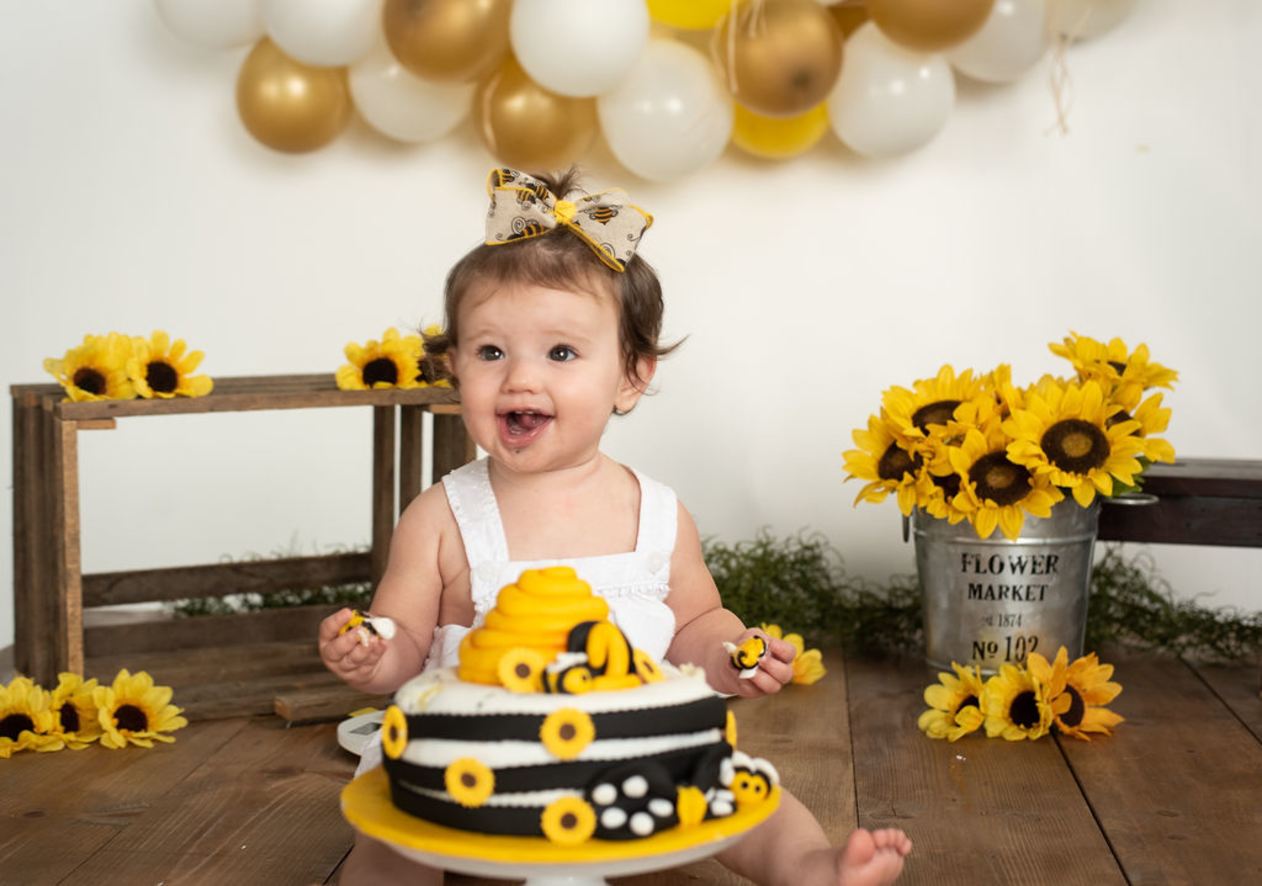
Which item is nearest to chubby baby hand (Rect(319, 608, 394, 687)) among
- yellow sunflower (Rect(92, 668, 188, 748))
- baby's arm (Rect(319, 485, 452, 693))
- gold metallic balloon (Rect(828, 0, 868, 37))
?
baby's arm (Rect(319, 485, 452, 693))

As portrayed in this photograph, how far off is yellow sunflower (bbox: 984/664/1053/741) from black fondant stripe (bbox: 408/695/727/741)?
0.93 m

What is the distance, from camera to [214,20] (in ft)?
8.58

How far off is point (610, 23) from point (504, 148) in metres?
0.32

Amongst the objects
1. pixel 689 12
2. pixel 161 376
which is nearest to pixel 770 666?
pixel 161 376

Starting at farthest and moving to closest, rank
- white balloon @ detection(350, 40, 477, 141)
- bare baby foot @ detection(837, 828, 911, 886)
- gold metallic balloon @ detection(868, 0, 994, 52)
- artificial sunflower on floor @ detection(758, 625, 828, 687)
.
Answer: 1. white balloon @ detection(350, 40, 477, 141)
2. gold metallic balloon @ detection(868, 0, 994, 52)
3. artificial sunflower on floor @ detection(758, 625, 828, 687)
4. bare baby foot @ detection(837, 828, 911, 886)

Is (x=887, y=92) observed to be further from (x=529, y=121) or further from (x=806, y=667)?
(x=806, y=667)

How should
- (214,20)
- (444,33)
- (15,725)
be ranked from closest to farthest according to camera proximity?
(15,725) < (444,33) < (214,20)

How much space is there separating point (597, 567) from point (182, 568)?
1.15 metres

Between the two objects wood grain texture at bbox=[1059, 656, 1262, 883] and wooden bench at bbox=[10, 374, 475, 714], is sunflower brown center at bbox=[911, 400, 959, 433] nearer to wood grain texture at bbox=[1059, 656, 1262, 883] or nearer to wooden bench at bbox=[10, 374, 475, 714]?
wood grain texture at bbox=[1059, 656, 1262, 883]

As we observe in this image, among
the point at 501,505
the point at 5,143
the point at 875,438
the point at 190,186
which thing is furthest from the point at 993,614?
the point at 5,143

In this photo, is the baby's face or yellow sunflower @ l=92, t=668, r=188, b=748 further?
yellow sunflower @ l=92, t=668, r=188, b=748

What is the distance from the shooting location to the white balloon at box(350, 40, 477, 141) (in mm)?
2621

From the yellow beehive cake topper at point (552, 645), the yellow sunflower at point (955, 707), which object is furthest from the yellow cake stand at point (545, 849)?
the yellow sunflower at point (955, 707)

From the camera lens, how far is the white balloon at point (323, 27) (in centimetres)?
246
